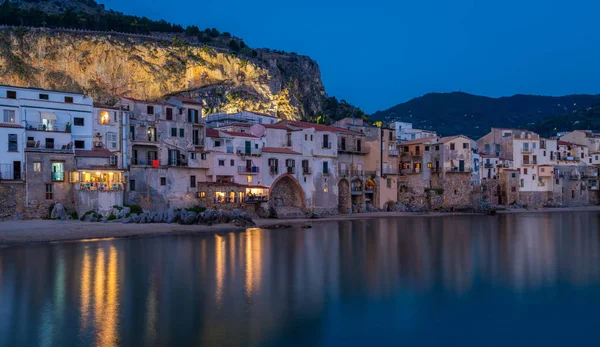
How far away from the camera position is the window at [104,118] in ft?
162

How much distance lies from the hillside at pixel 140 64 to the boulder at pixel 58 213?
4664 centimetres

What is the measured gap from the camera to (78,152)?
1833 inches

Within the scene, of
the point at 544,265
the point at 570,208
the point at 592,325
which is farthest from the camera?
the point at 570,208

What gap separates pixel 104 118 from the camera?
49406 mm

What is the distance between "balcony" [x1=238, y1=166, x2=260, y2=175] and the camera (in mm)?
55522

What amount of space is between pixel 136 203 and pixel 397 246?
24.5 meters

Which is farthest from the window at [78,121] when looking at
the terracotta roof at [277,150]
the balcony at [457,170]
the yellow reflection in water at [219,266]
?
the balcony at [457,170]

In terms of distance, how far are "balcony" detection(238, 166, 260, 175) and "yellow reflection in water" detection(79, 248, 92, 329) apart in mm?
24411

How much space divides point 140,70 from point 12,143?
5019 cm

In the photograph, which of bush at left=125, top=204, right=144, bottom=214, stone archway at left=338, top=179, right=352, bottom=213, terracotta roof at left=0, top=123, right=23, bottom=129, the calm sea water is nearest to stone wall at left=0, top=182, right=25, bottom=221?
terracotta roof at left=0, top=123, right=23, bottom=129

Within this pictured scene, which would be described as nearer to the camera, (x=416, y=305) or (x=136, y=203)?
(x=416, y=305)

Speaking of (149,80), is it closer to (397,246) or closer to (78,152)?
(78,152)

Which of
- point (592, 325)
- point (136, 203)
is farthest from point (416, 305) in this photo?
point (136, 203)

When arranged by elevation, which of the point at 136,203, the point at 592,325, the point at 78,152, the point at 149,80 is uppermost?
the point at 149,80
